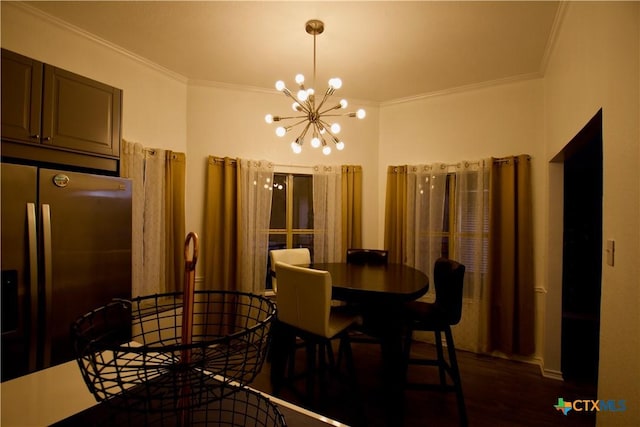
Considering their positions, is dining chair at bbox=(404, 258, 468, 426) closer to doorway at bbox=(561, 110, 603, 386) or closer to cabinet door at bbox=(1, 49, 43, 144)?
doorway at bbox=(561, 110, 603, 386)

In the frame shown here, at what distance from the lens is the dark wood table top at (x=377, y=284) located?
1874mm

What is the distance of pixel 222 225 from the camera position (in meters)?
3.23

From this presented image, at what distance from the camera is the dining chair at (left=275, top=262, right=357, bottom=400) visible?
1.84m

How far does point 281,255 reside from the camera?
310cm

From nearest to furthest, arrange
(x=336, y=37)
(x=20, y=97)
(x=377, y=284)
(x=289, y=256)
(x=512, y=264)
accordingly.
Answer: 1. (x=20, y=97)
2. (x=377, y=284)
3. (x=336, y=37)
4. (x=512, y=264)
5. (x=289, y=256)

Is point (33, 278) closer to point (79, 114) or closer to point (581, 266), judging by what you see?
point (79, 114)

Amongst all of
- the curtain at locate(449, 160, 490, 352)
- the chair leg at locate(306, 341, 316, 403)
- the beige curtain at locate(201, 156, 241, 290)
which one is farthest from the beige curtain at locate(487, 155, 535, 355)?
the beige curtain at locate(201, 156, 241, 290)

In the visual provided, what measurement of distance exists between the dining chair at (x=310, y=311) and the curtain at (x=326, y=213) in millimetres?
1487

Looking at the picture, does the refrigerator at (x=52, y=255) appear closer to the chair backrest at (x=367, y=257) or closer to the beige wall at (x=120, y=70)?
the beige wall at (x=120, y=70)

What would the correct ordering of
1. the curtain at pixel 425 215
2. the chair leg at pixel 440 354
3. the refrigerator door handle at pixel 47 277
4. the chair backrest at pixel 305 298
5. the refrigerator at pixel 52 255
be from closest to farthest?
1. the refrigerator at pixel 52 255
2. the refrigerator door handle at pixel 47 277
3. the chair backrest at pixel 305 298
4. the chair leg at pixel 440 354
5. the curtain at pixel 425 215

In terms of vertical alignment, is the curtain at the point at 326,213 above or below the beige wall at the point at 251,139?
below

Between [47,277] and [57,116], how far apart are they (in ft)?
3.28

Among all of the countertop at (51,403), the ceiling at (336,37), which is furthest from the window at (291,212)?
the countertop at (51,403)

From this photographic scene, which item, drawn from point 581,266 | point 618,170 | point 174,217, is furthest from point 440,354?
point 174,217
